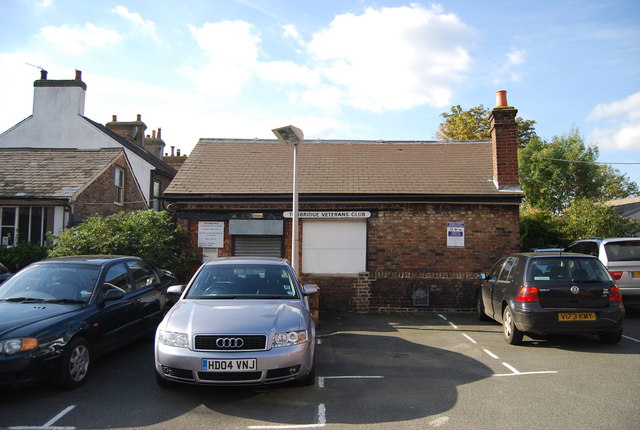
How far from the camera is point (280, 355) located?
4.74m

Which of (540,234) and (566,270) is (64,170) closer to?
(566,270)

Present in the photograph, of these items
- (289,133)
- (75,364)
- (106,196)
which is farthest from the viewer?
(106,196)

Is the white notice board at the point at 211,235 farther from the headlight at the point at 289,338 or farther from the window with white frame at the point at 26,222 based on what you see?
the headlight at the point at 289,338

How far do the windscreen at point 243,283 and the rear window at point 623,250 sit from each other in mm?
7663

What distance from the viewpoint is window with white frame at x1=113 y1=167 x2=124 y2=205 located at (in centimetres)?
1816

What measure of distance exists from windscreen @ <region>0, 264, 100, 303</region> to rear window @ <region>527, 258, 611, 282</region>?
6.61m

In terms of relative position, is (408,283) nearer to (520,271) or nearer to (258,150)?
(520,271)

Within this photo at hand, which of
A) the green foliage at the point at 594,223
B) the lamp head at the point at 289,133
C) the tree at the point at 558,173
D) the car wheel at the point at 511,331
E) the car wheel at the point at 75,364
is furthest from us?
the tree at the point at 558,173

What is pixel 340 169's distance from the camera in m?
12.8

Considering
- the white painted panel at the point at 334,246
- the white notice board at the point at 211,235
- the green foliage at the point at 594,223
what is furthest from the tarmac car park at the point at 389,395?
the green foliage at the point at 594,223

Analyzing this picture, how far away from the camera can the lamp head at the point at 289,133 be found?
866 cm

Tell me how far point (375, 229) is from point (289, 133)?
375cm

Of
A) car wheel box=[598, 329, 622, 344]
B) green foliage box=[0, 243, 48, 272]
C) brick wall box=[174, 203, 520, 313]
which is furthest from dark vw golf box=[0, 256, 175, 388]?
car wheel box=[598, 329, 622, 344]

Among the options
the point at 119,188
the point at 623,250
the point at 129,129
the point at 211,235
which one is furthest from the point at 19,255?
the point at 129,129
